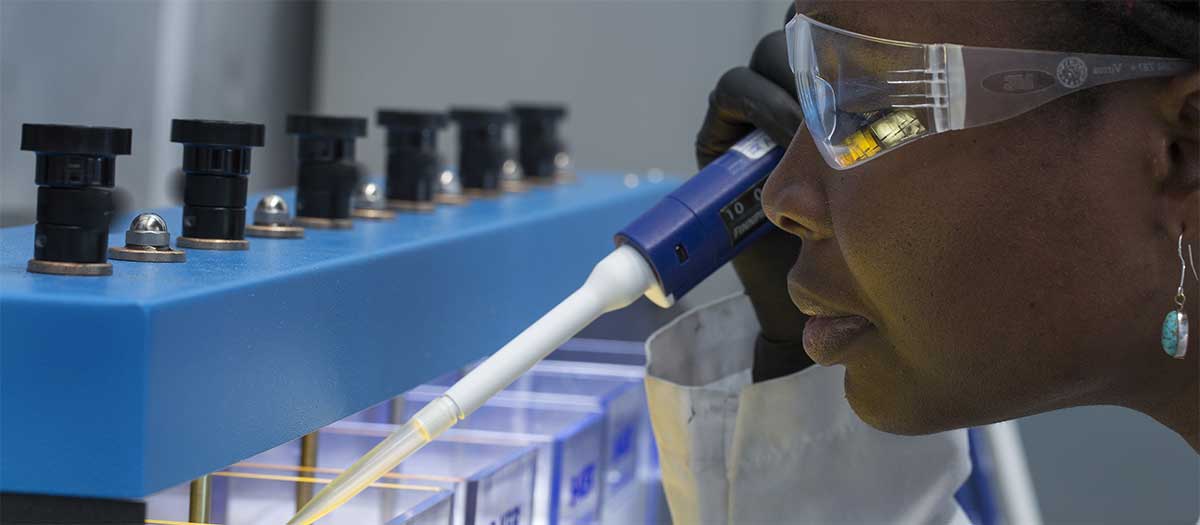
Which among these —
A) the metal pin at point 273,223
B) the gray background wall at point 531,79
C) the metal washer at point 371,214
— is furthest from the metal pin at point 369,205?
the gray background wall at point 531,79

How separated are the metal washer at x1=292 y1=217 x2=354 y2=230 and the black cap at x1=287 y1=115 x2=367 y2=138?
5 centimetres

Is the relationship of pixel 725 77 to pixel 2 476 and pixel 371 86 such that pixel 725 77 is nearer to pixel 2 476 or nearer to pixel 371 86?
pixel 2 476

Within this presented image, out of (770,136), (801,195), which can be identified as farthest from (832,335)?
(770,136)

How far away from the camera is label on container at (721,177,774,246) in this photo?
798 millimetres

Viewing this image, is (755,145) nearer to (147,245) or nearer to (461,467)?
(461,467)

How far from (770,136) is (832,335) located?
7.2 inches

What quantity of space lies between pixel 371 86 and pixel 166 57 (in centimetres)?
43

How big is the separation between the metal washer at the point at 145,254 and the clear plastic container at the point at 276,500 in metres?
0.14

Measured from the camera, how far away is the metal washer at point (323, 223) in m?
0.83

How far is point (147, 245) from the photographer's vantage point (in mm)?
634

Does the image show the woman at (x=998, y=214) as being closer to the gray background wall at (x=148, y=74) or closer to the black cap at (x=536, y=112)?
the black cap at (x=536, y=112)

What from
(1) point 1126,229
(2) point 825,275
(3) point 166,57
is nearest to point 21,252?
(2) point 825,275

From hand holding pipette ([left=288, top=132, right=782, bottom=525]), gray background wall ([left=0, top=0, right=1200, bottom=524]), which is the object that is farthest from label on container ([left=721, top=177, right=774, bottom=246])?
gray background wall ([left=0, top=0, right=1200, bottom=524])

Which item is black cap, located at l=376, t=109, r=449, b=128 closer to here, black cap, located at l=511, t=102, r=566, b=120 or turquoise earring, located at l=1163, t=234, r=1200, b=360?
black cap, located at l=511, t=102, r=566, b=120
